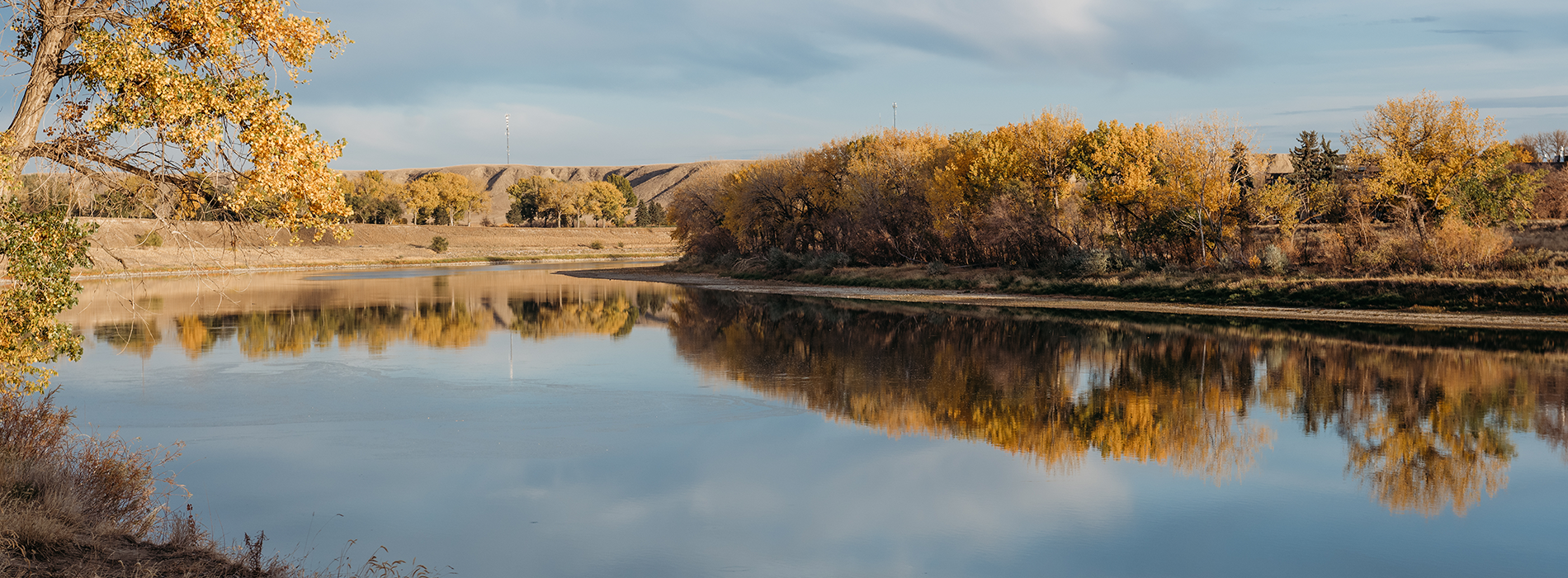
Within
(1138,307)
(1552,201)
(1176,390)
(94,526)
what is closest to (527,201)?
(1552,201)

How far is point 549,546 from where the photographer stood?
8.84 meters

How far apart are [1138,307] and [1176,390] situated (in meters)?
17.8

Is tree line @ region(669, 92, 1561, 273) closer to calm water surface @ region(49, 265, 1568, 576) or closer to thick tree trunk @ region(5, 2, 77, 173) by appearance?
calm water surface @ region(49, 265, 1568, 576)

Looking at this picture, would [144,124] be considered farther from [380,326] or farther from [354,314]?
[354,314]

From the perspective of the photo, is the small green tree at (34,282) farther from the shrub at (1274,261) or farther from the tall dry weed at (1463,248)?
the tall dry weed at (1463,248)

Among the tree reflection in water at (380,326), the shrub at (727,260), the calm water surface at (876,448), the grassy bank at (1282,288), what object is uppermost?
the shrub at (727,260)

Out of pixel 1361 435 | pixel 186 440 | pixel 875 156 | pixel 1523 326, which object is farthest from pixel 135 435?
pixel 875 156

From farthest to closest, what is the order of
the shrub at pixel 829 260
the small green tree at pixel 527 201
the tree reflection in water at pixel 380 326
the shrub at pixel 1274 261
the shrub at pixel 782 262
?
1. the small green tree at pixel 527 201
2. the shrub at pixel 782 262
3. the shrub at pixel 829 260
4. the shrub at pixel 1274 261
5. the tree reflection in water at pixel 380 326

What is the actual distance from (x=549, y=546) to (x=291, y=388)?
34.9ft

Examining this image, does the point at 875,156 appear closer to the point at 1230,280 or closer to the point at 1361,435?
the point at 1230,280

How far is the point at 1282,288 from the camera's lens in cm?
3241

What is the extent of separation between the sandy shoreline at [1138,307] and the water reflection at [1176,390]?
2.70 m

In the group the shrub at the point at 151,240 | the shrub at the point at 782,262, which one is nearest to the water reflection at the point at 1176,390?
the shrub at the point at 151,240

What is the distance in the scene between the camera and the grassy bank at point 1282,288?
27359mm
